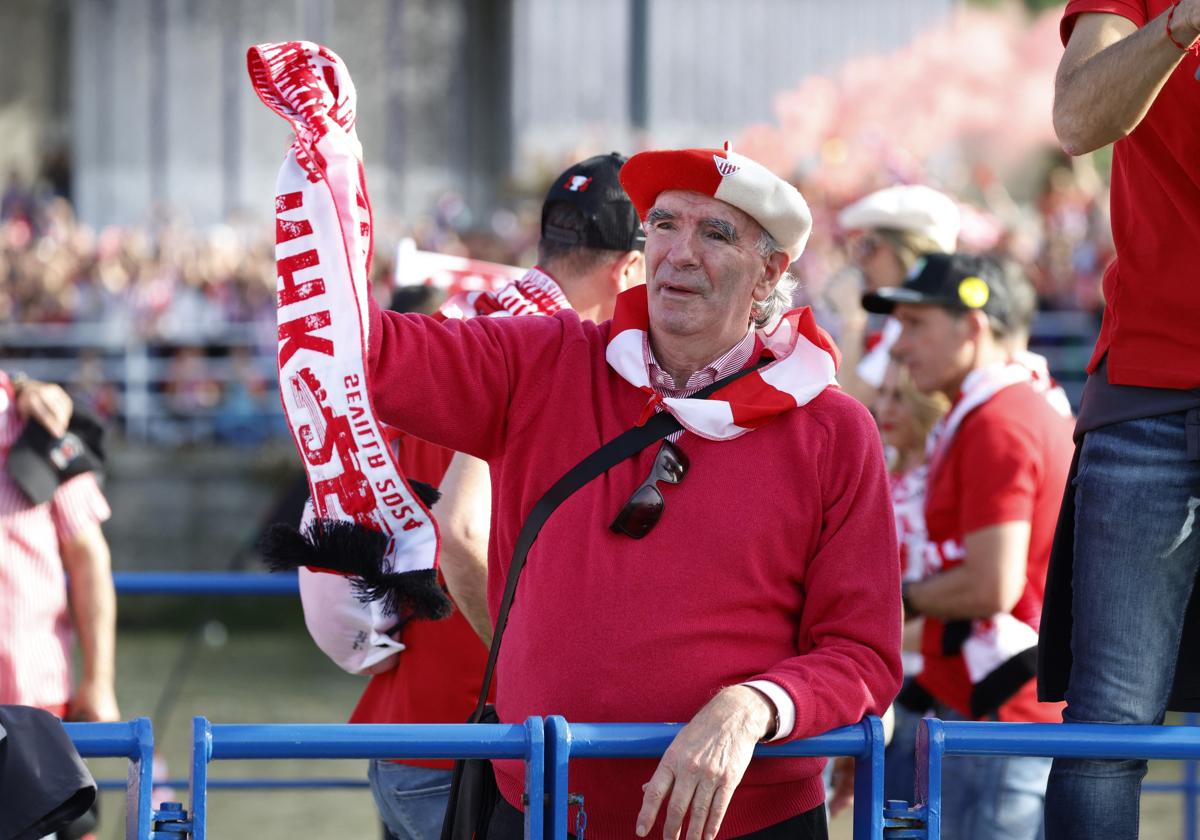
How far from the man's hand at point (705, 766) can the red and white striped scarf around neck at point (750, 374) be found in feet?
1.52

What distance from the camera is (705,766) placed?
2.47 metres

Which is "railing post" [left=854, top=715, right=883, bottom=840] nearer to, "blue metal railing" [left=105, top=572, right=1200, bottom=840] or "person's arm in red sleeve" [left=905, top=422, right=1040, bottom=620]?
"blue metal railing" [left=105, top=572, right=1200, bottom=840]

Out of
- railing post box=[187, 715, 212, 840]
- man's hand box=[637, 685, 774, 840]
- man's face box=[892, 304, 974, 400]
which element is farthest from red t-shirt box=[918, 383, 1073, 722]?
railing post box=[187, 715, 212, 840]

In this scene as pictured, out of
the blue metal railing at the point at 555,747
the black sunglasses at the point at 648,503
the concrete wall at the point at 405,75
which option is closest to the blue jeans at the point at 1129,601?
the blue metal railing at the point at 555,747

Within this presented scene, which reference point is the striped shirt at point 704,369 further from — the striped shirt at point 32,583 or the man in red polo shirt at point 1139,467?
the striped shirt at point 32,583

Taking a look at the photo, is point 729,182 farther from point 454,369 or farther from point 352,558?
point 352,558

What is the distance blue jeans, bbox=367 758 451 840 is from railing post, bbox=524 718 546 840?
3.41 ft

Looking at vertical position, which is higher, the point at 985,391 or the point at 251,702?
the point at 985,391

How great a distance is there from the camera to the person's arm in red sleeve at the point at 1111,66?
246 cm

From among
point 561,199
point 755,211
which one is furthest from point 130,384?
point 755,211

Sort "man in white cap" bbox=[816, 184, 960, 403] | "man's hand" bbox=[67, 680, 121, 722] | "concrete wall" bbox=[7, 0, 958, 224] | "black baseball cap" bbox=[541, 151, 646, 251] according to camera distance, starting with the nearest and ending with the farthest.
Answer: "black baseball cap" bbox=[541, 151, 646, 251], "man's hand" bbox=[67, 680, 121, 722], "man in white cap" bbox=[816, 184, 960, 403], "concrete wall" bbox=[7, 0, 958, 224]

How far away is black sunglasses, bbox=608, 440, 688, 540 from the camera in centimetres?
267

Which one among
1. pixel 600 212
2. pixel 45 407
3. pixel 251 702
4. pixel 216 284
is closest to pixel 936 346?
pixel 600 212

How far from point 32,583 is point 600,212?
1760 mm
